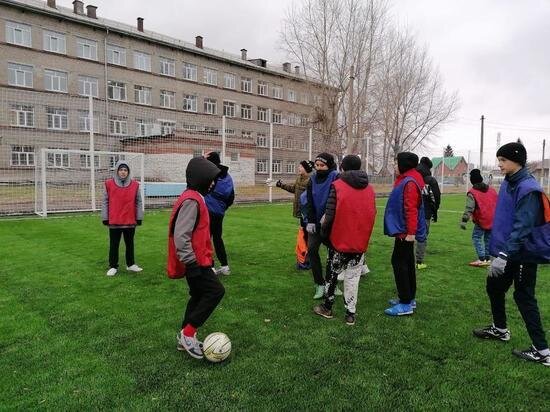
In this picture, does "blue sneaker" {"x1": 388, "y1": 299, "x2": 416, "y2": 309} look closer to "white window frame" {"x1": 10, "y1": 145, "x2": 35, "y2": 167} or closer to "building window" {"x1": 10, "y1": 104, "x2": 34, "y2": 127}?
"white window frame" {"x1": 10, "y1": 145, "x2": 35, "y2": 167}

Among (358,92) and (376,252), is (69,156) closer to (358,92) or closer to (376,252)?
(376,252)

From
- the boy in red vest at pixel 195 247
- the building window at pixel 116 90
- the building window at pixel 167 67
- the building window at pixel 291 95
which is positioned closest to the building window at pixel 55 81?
the building window at pixel 116 90

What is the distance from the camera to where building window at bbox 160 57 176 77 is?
42344 mm

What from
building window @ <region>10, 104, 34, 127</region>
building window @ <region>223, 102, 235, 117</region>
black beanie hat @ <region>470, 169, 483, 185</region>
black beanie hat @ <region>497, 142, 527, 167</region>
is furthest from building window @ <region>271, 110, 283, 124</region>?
black beanie hat @ <region>497, 142, 527, 167</region>

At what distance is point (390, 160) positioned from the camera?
1566 inches

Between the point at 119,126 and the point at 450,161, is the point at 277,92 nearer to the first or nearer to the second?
the point at 450,161

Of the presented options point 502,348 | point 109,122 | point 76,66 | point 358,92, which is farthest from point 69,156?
point 76,66

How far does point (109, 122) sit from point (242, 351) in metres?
→ 19.5

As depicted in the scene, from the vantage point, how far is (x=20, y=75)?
3419 cm

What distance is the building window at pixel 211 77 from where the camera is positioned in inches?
1804

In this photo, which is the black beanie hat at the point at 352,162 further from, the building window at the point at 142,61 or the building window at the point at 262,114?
the building window at the point at 262,114

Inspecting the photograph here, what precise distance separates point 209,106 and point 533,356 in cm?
4528

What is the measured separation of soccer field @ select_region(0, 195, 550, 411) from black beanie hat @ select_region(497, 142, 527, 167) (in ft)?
5.79

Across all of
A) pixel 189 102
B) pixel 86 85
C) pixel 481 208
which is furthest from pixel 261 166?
pixel 189 102
